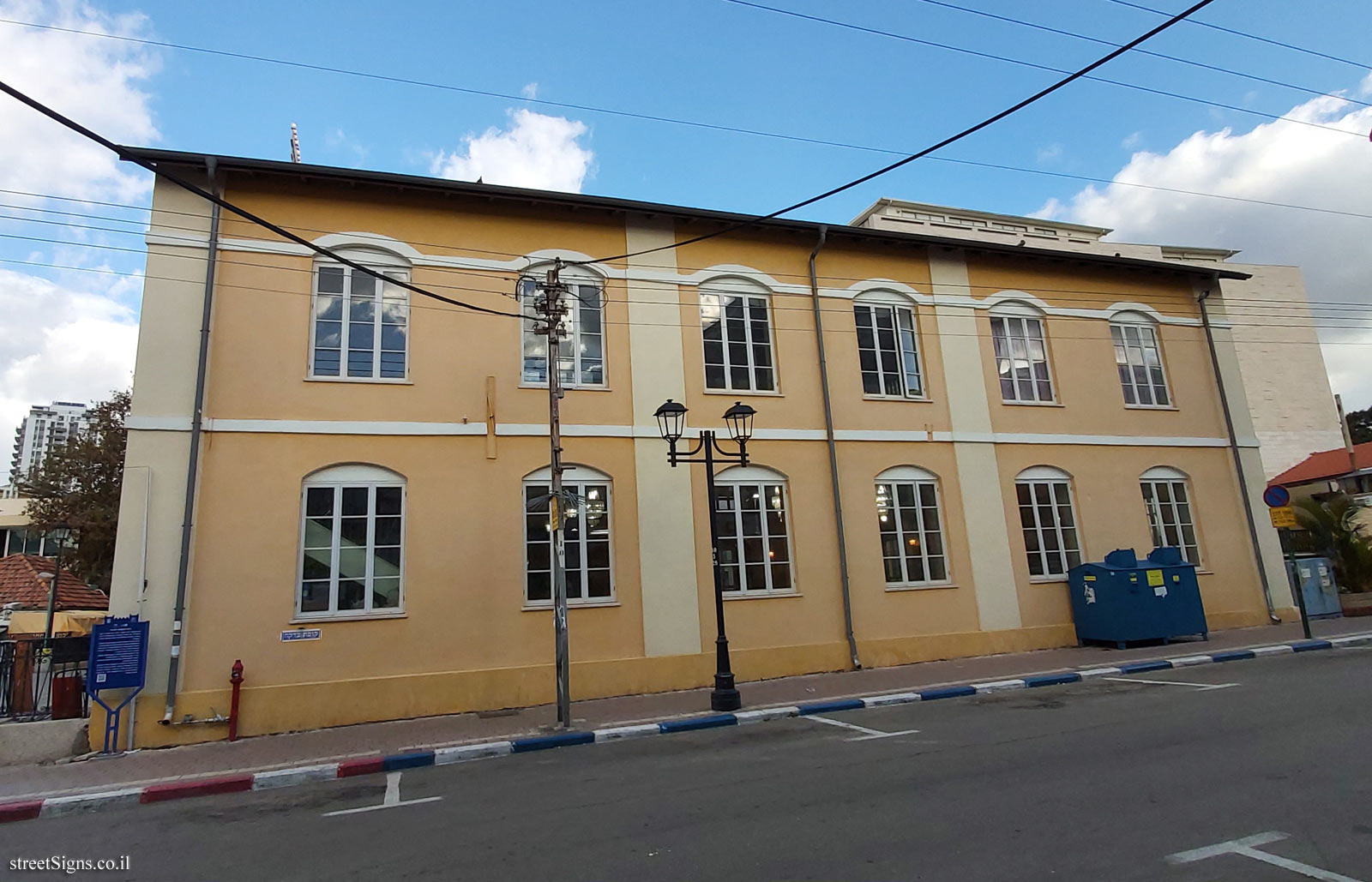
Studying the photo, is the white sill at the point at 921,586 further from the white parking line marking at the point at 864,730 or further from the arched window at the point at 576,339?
the arched window at the point at 576,339

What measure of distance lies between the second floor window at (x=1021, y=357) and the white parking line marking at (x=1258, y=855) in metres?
11.4

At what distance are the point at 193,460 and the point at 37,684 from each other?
372cm

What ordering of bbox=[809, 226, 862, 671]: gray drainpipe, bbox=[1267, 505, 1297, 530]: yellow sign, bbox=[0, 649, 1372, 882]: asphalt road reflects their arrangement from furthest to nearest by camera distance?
bbox=[1267, 505, 1297, 530]: yellow sign → bbox=[809, 226, 862, 671]: gray drainpipe → bbox=[0, 649, 1372, 882]: asphalt road

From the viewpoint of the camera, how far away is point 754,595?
12047mm

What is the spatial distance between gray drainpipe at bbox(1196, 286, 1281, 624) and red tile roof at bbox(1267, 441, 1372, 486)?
45.9 ft

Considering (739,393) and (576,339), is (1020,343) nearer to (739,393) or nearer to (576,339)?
(739,393)

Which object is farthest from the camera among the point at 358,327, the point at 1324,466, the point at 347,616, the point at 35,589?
the point at 1324,466

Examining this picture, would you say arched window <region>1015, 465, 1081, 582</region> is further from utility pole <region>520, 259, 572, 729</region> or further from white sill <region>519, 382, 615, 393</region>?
utility pole <region>520, 259, 572, 729</region>

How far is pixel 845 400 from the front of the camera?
13.4m

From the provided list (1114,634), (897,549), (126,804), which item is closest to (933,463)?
(897,549)

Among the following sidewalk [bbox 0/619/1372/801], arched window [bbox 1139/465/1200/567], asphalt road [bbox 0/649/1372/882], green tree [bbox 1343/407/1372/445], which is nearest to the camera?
asphalt road [bbox 0/649/1372/882]

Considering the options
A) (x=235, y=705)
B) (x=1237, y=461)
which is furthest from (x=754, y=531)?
(x=1237, y=461)


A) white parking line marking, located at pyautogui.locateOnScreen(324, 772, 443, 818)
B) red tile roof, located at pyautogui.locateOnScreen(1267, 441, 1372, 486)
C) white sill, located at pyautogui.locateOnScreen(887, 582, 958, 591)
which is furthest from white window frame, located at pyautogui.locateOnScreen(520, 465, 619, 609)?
red tile roof, located at pyautogui.locateOnScreen(1267, 441, 1372, 486)

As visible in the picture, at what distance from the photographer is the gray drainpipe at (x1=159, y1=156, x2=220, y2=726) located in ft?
30.4
